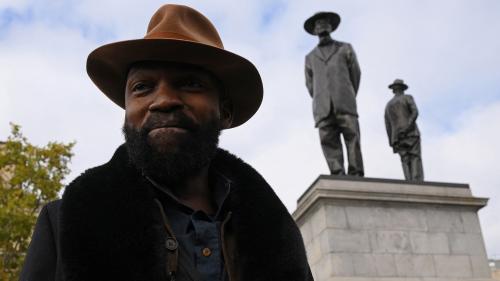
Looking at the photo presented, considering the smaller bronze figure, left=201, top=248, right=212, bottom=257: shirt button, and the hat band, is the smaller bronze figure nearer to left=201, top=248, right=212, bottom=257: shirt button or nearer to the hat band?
the hat band

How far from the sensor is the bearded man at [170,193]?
1.84 m

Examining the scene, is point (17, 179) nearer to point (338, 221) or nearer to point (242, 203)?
point (338, 221)

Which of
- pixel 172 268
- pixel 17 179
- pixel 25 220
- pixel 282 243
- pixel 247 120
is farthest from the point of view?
pixel 17 179

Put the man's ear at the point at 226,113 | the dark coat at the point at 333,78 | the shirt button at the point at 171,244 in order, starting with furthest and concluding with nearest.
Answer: the dark coat at the point at 333,78, the man's ear at the point at 226,113, the shirt button at the point at 171,244

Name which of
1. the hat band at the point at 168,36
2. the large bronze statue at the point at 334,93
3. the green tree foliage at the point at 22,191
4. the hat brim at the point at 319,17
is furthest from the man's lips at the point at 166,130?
the green tree foliage at the point at 22,191

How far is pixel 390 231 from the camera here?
30.7 feet

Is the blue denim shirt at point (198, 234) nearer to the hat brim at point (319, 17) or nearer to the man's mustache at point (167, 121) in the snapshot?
the man's mustache at point (167, 121)

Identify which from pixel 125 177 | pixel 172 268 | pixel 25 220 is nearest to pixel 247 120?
pixel 125 177

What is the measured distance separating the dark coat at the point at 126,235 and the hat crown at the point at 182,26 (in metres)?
0.45

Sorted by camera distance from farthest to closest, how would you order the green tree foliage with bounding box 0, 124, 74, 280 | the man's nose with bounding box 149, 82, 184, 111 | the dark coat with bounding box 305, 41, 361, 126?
the green tree foliage with bounding box 0, 124, 74, 280 → the dark coat with bounding box 305, 41, 361, 126 → the man's nose with bounding box 149, 82, 184, 111

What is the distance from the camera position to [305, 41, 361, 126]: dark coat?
34.5 feet

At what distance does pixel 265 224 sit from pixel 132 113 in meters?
0.59

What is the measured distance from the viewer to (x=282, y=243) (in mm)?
2178

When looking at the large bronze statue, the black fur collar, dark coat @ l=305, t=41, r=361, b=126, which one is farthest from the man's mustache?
dark coat @ l=305, t=41, r=361, b=126
